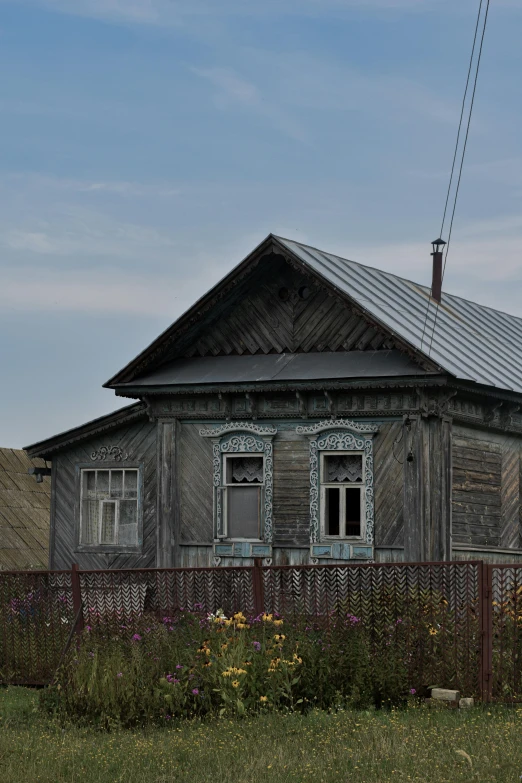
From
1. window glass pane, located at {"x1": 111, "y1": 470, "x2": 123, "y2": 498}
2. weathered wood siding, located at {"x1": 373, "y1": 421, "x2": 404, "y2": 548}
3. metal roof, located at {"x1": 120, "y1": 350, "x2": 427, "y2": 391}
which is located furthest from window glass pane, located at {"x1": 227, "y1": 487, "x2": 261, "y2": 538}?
window glass pane, located at {"x1": 111, "y1": 470, "x2": 123, "y2": 498}

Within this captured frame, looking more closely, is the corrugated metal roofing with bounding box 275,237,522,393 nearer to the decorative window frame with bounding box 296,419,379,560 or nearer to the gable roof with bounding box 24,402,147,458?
the decorative window frame with bounding box 296,419,379,560

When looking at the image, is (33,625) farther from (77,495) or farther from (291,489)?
(77,495)

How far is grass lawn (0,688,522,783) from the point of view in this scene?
9469mm

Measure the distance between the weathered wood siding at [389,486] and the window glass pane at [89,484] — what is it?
5944 millimetres

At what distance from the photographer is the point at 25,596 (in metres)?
15.6

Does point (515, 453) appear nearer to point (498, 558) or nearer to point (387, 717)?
point (498, 558)

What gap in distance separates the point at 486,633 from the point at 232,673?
8.18 feet

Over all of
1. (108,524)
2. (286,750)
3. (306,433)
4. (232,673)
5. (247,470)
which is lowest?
(286,750)

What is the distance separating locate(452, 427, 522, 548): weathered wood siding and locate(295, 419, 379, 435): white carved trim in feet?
4.36

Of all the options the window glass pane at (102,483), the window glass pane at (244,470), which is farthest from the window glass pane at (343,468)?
the window glass pane at (102,483)

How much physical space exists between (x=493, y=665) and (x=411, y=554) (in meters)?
6.44

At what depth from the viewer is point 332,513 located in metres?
19.9

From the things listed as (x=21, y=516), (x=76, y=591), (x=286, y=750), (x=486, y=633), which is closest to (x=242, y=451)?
(x=76, y=591)

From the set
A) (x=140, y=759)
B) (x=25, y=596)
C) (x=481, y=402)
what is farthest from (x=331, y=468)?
(x=140, y=759)
